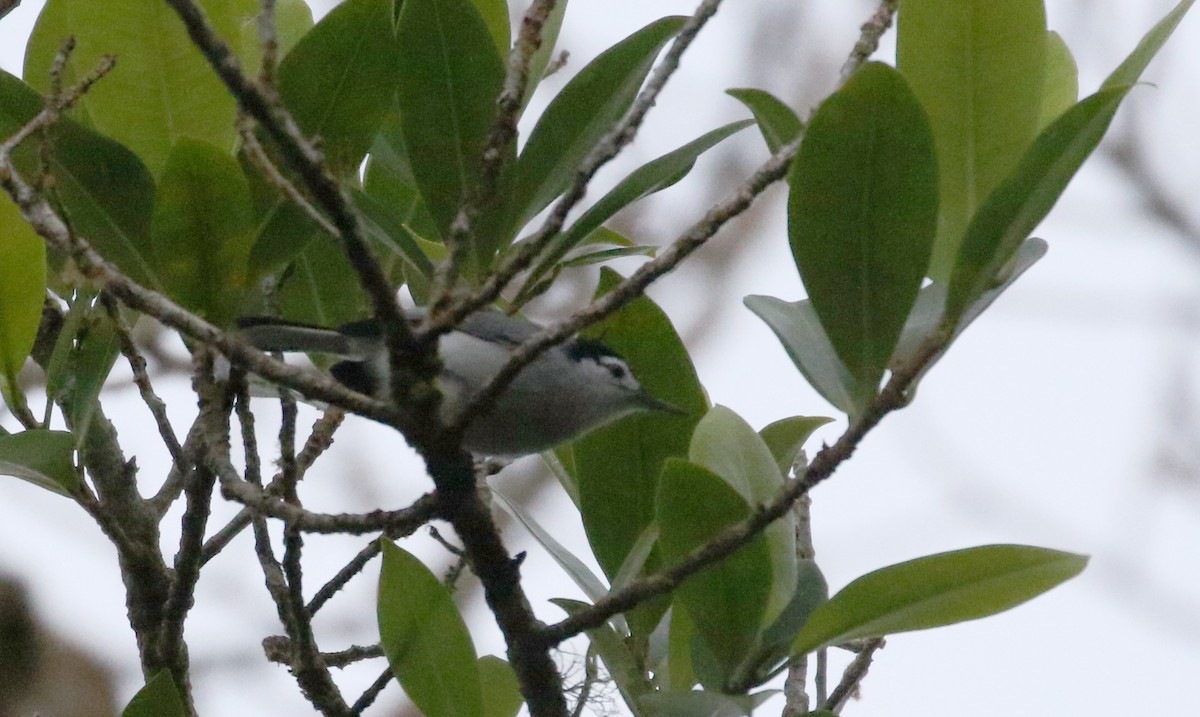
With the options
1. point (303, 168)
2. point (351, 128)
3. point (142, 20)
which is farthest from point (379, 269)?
point (142, 20)

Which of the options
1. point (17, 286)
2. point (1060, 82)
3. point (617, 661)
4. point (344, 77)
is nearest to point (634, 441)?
point (617, 661)

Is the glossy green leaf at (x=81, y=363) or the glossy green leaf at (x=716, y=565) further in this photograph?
the glossy green leaf at (x=81, y=363)

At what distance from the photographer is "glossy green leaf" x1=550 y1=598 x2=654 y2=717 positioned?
1701mm

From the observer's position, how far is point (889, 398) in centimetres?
138

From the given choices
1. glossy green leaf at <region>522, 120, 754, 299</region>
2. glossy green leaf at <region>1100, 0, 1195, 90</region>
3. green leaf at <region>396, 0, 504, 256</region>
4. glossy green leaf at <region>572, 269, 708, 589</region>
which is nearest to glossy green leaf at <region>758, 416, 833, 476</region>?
glossy green leaf at <region>572, 269, 708, 589</region>

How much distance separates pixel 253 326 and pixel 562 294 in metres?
5.43

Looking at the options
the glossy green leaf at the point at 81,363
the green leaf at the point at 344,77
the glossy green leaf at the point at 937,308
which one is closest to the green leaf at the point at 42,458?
the glossy green leaf at the point at 81,363

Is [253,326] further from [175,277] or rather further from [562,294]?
[562,294]

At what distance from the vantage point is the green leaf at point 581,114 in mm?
1690

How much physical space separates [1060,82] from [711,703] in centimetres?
105

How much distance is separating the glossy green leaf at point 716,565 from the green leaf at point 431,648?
0.32m

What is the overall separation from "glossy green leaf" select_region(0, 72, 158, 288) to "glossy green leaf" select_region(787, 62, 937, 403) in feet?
2.89

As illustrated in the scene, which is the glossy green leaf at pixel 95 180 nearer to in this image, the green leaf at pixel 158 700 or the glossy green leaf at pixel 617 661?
the green leaf at pixel 158 700

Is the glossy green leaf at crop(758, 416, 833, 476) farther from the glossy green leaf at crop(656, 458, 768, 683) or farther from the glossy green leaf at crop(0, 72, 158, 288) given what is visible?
the glossy green leaf at crop(0, 72, 158, 288)
